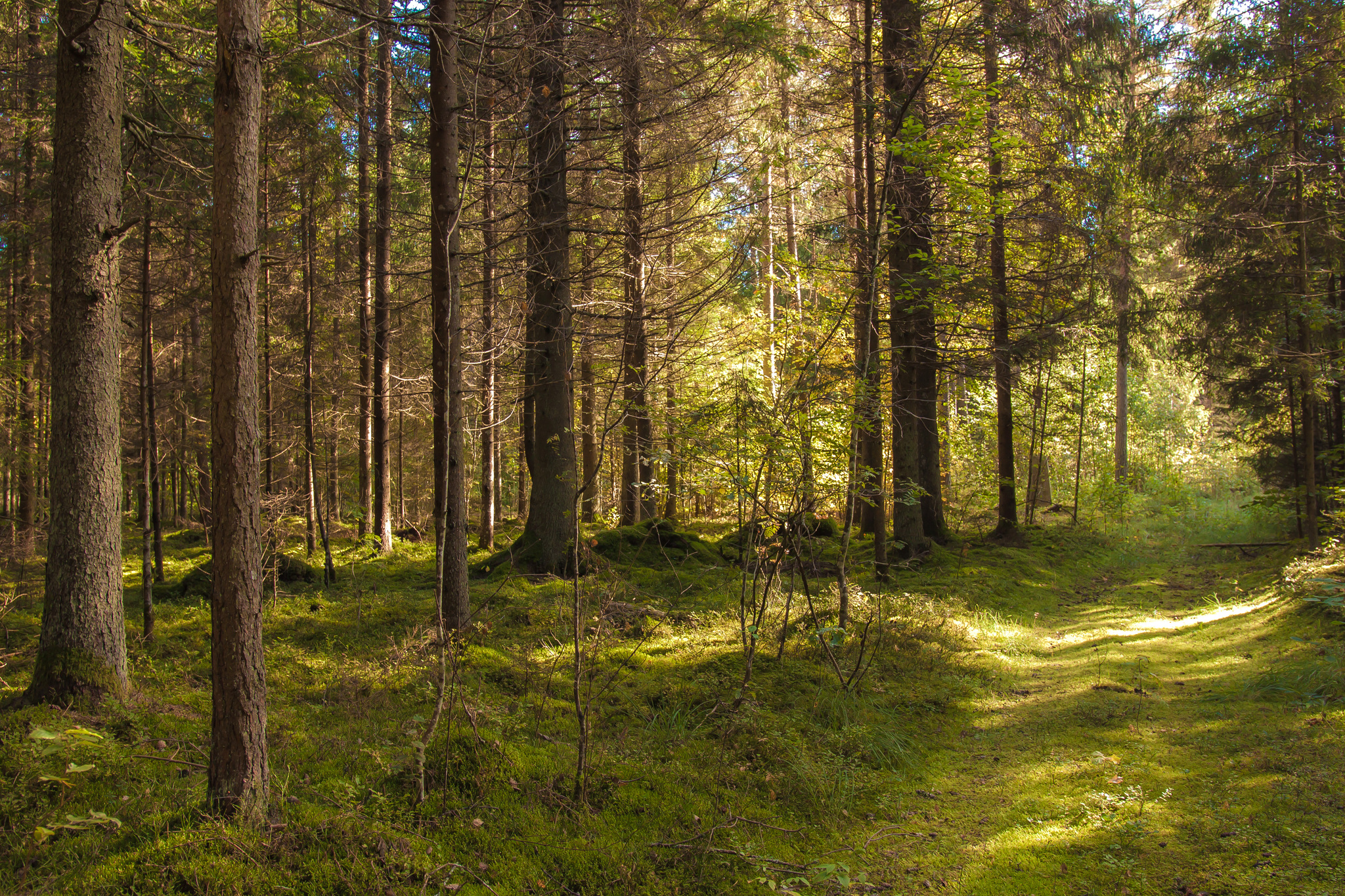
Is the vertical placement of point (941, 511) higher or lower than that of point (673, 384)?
lower

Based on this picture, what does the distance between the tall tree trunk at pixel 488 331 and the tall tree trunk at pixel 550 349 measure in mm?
598

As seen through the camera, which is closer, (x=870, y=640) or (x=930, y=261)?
(x=870, y=640)

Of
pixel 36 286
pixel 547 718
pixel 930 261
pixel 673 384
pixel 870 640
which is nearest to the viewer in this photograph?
pixel 547 718

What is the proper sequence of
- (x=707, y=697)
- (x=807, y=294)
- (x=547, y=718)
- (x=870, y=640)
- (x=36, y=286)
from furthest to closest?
(x=807, y=294) → (x=36, y=286) → (x=870, y=640) → (x=707, y=697) → (x=547, y=718)

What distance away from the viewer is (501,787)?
3.97 meters

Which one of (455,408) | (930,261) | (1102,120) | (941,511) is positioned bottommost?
(941,511)

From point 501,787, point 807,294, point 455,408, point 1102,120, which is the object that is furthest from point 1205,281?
point 501,787

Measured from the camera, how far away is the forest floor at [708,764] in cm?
329

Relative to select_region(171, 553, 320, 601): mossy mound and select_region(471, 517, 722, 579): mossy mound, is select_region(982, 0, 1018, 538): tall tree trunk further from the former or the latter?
select_region(171, 553, 320, 601): mossy mound

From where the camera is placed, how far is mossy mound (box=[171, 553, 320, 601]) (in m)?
8.97

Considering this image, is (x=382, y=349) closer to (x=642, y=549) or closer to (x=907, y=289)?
(x=642, y=549)

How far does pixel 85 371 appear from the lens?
16.0 ft

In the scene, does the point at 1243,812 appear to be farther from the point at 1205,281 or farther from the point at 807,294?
the point at 807,294

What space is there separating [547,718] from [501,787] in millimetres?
1263
